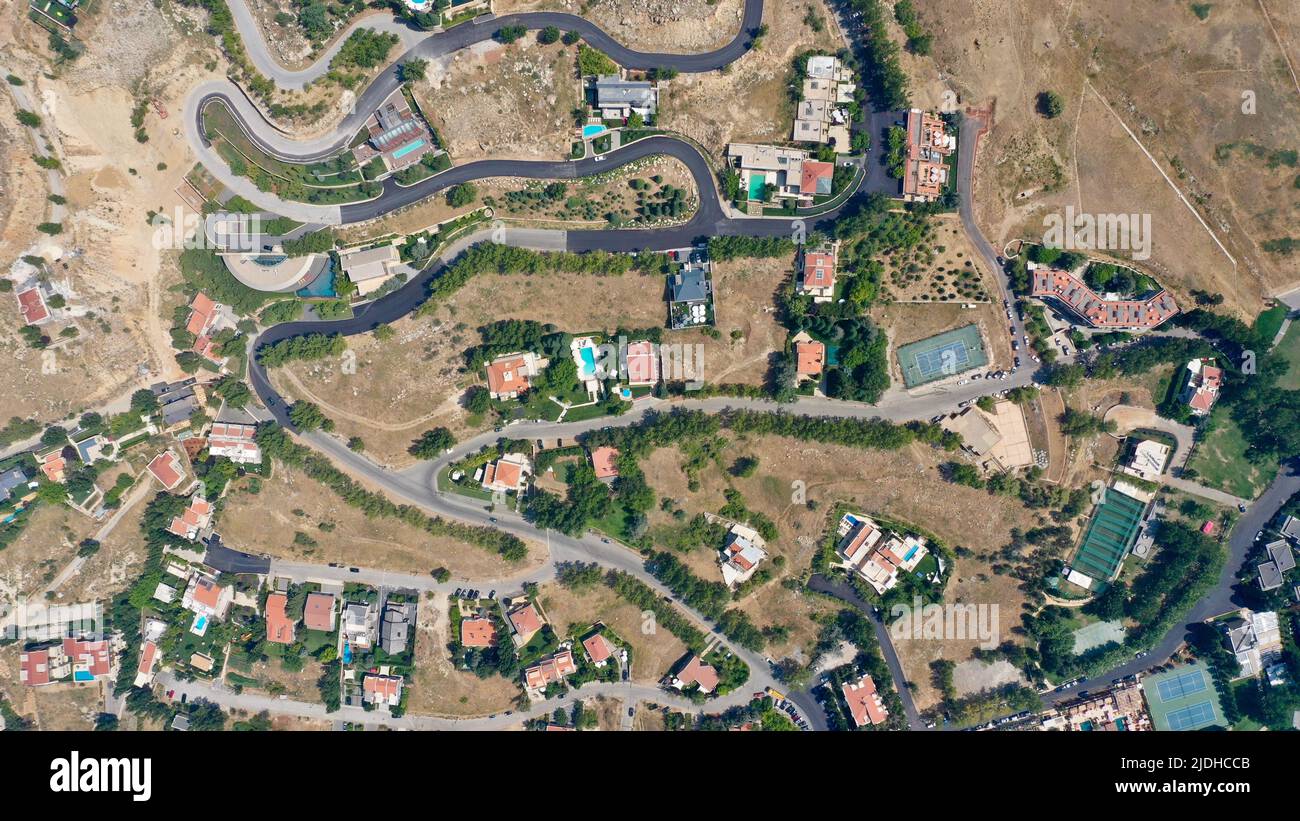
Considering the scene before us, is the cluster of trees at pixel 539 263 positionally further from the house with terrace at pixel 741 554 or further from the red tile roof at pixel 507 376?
the house with terrace at pixel 741 554

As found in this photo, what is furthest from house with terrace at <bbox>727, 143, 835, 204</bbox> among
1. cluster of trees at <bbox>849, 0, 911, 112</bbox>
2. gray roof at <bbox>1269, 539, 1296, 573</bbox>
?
gray roof at <bbox>1269, 539, 1296, 573</bbox>

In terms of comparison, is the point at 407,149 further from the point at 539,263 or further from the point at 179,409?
the point at 179,409

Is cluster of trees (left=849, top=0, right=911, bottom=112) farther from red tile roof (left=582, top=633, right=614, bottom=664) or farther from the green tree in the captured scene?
red tile roof (left=582, top=633, right=614, bottom=664)

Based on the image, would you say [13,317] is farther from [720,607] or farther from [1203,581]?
[1203,581]

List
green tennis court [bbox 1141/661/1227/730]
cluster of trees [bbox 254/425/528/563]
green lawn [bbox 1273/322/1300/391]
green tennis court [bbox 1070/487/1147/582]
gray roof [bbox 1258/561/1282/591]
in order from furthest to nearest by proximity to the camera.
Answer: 1. cluster of trees [bbox 254/425/528/563]
2. green tennis court [bbox 1070/487/1147/582]
3. green tennis court [bbox 1141/661/1227/730]
4. green lawn [bbox 1273/322/1300/391]
5. gray roof [bbox 1258/561/1282/591]

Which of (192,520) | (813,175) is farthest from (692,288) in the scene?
(192,520)

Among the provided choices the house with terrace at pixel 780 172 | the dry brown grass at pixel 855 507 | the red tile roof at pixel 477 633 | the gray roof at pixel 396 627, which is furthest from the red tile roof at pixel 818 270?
the gray roof at pixel 396 627
